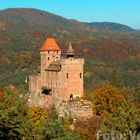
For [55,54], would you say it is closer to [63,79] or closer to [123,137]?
[63,79]

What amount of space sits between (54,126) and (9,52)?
15915 cm

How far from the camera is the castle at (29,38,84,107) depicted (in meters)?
58.1

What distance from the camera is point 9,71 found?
536 ft

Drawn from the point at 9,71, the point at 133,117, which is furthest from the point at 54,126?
the point at 9,71

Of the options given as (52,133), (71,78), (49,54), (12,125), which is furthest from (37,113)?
(52,133)

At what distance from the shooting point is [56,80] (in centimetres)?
5897

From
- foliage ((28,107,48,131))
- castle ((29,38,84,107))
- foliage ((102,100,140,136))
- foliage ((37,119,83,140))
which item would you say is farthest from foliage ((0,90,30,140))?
castle ((29,38,84,107))

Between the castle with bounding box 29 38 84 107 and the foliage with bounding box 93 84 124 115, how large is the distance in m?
2.47

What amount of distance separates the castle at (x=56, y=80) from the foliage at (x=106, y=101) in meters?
2.47

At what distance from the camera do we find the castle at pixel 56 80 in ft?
191

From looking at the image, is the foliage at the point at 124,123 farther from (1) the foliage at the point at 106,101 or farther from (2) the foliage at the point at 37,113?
(2) the foliage at the point at 37,113

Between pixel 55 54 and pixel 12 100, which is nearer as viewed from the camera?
pixel 12 100

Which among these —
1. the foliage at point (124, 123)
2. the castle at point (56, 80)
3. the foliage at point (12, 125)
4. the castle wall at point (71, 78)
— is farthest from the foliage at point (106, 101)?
the foliage at point (12, 125)

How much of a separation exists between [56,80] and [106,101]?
246 inches
